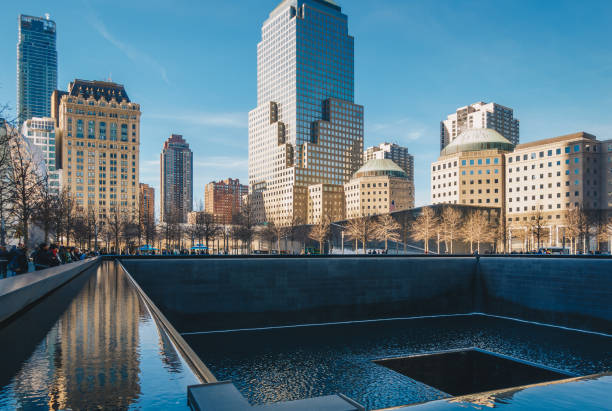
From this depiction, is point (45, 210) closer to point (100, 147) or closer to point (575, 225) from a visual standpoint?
point (575, 225)

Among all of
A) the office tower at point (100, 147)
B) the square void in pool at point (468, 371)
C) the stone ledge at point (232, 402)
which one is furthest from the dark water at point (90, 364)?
the office tower at point (100, 147)

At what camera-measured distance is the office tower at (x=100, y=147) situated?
13050 centimetres

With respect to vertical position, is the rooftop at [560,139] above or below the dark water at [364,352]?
above

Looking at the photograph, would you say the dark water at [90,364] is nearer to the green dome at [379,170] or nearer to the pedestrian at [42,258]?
the pedestrian at [42,258]

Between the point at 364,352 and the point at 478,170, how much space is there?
103 m

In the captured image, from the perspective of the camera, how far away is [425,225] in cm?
7775

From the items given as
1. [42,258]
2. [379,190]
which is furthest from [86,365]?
[379,190]

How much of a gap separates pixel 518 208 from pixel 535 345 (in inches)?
3824

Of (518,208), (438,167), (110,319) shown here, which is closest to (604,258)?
(110,319)

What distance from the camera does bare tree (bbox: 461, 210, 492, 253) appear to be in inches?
3056

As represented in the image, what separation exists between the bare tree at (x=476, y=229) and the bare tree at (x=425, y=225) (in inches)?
231

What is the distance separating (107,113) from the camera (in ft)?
445

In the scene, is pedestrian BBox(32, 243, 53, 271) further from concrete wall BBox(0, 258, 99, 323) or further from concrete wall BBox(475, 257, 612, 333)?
concrete wall BBox(475, 257, 612, 333)

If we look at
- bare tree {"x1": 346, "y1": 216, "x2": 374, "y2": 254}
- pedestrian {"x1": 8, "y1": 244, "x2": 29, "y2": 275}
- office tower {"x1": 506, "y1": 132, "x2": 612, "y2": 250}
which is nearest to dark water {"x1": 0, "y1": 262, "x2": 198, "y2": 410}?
pedestrian {"x1": 8, "y1": 244, "x2": 29, "y2": 275}
